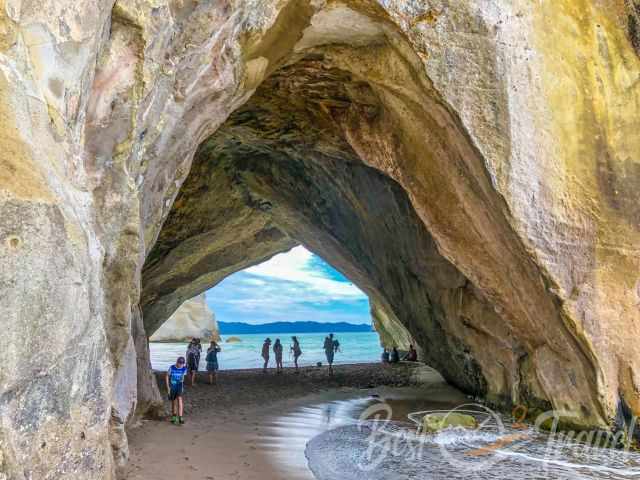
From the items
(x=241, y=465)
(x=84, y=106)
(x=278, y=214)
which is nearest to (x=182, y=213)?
(x=278, y=214)

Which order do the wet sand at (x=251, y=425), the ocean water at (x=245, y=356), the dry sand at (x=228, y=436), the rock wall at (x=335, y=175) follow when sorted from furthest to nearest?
the ocean water at (x=245, y=356), the wet sand at (x=251, y=425), the dry sand at (x=228, y=436), the rock wall at (x=335, y=175)

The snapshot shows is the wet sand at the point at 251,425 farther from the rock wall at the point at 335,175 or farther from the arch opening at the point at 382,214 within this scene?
the arch opening at the point at 382,214

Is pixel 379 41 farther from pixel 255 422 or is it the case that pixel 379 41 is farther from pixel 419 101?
pixel 255 422

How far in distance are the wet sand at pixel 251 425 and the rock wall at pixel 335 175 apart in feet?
2.86

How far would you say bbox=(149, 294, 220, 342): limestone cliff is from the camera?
1908 inches

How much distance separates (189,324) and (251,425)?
42.5m

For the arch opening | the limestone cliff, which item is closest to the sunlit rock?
the arch opening

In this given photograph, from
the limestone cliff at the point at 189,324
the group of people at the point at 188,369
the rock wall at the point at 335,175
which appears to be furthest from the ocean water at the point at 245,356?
the rock wall at the point at 335,175

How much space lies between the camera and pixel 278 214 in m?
16.6

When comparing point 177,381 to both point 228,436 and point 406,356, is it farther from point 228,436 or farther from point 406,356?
point 406,356

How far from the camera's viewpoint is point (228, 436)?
834 cm

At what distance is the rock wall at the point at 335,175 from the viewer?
3.80 m

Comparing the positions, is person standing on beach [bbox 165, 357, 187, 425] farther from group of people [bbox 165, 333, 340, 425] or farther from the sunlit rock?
the sunlit rock

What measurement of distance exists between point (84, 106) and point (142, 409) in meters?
6.22
